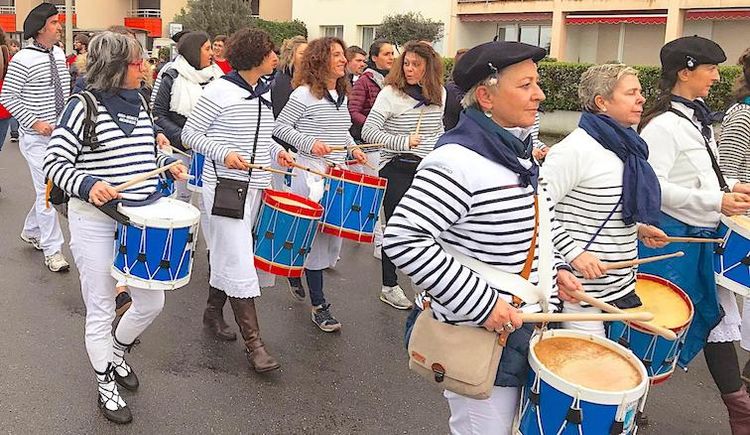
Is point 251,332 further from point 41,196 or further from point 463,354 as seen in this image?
point 41,196

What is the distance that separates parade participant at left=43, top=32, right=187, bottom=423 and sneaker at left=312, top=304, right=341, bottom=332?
1.52 meters

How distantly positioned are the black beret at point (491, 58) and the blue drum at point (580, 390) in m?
0.92

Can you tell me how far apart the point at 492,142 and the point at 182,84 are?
4.31 metres

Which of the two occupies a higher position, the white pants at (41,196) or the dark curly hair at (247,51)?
Answer: the dark curly hair at (247,51)

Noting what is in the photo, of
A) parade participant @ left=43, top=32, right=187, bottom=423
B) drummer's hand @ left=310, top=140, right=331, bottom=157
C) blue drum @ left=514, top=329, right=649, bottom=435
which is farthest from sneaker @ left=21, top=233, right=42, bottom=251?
blue drum @ left=514, top=329, right=649, bottom=435

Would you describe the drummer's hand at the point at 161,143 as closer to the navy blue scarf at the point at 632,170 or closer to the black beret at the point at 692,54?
the navy blue scarf at the point at 632,170

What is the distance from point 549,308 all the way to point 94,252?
2.30m

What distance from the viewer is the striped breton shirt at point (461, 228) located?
2309mm

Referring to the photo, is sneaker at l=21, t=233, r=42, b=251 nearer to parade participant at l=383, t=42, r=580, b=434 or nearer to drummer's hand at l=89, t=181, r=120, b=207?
drummer's hand at l=89, t=181, r=120, b=207

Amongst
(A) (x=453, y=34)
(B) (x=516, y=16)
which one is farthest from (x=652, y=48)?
(A) (x=453, y=34)

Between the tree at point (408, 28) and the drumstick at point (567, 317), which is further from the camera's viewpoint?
the tree at point (408, 28)

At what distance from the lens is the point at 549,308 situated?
→ 2549mm

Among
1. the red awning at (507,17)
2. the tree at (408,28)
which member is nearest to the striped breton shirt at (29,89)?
the tree at (408,28)

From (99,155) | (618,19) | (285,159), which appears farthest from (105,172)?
(618,19)
